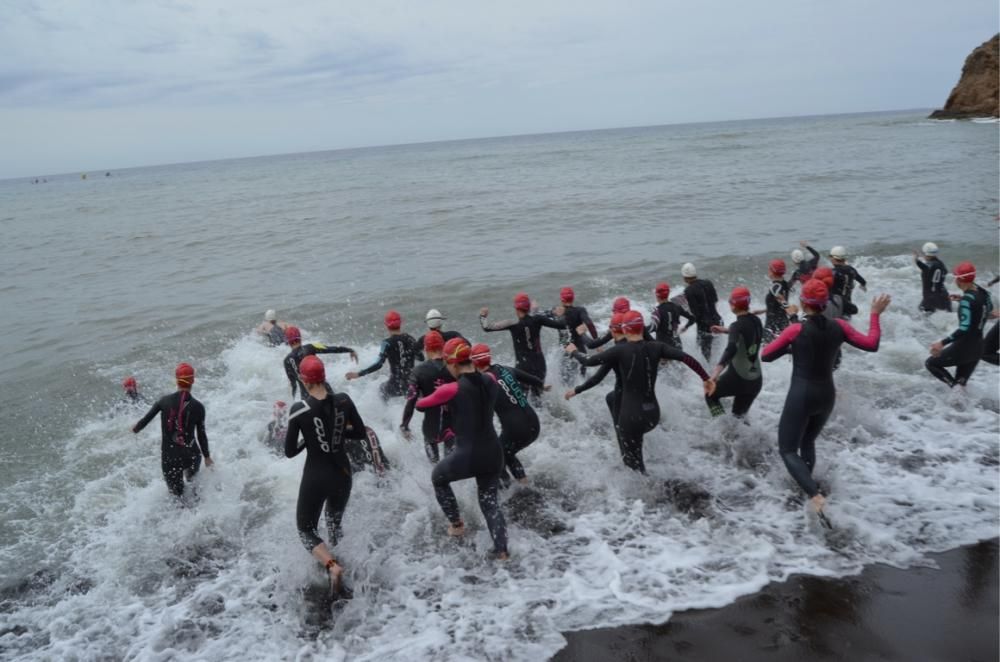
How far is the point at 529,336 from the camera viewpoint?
9.23 meters

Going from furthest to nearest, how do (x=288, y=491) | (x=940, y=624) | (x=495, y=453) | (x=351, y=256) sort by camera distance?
1. (x=351, y=256)
2. (x=288, y=491)
3. (x=495, y=453)
4. (x=940, y=624)

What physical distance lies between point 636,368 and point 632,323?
1.55ft

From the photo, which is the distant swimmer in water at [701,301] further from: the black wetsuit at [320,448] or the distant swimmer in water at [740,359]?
the black wetsuit at [320,448]

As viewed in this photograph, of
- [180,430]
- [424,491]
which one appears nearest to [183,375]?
[180,430]

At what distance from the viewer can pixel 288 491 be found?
830cm

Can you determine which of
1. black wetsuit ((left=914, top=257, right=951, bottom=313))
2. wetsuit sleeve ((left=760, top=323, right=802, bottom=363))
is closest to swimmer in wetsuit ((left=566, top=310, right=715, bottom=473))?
wetsuit sleeve ((left=760, top=323, right=802, bottom=363))

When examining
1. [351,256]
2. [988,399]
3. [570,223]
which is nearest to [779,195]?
[570,223]

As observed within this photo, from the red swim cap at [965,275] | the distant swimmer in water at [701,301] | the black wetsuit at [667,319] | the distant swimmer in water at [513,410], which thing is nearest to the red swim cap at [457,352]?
the distant swimmer in water at [513,410]

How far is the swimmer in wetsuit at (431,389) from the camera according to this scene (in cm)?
700

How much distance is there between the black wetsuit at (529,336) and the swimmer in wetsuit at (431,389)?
177 centimetres

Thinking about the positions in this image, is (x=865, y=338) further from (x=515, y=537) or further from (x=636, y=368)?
(x=515, y=537)

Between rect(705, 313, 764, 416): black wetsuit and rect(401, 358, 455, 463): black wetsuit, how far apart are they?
3.09 m

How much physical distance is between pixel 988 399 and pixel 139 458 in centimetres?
1208

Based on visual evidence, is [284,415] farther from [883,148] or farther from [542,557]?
[883,148]
